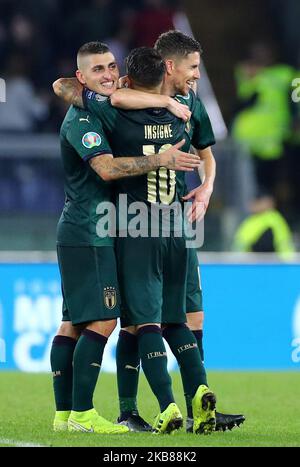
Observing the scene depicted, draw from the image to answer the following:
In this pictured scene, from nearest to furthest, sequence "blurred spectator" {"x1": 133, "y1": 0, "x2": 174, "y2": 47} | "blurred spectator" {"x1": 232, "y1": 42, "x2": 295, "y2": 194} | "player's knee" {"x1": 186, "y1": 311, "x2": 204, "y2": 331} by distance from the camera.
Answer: "player's knee" {"x1": 186, "y1": 311, "x2": 204, "y2": 331} → "blurred spectator" {"x1": 232, "y1": 42, "x2": 295, "y2": 194} → "blurred spectator" {"x1": 133, "y1": 0, "x2": 174, "y2": 47}

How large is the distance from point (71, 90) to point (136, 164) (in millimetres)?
636

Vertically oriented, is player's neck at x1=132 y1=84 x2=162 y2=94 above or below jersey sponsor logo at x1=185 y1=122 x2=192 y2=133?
above

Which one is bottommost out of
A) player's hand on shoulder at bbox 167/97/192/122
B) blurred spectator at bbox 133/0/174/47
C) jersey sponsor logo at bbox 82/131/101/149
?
jersey sponsor logo at bbox 82/131/101/149

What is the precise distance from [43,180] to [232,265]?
2.19m

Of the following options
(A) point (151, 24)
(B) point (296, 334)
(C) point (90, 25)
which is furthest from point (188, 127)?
(C) point (90, 25)

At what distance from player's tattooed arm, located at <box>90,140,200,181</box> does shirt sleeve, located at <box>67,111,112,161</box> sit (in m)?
0.04

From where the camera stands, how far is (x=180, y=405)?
9734mm

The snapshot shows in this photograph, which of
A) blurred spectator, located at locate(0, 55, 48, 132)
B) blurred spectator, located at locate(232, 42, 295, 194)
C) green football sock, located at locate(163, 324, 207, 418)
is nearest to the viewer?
green football sock, located at locate(163, 324, 207, 418)

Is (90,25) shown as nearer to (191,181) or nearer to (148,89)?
(191,181)

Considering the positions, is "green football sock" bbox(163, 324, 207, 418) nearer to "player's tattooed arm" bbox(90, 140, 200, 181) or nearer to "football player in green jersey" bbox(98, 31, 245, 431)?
"football player in green jersey" bbox(98, 31, 245, 431)

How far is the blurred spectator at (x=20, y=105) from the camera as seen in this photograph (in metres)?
15.6

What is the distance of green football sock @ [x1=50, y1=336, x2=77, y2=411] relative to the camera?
828 cm

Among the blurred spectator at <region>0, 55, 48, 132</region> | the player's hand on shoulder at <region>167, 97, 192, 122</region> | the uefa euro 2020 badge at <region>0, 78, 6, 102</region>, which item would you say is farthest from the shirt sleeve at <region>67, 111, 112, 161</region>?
the blurred spectator at <region>0, 55, 48, 132</region>
